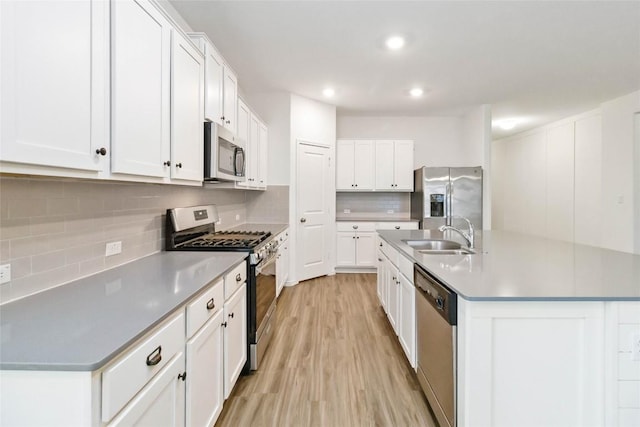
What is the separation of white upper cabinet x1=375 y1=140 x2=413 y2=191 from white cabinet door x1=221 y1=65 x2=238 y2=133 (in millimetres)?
3052

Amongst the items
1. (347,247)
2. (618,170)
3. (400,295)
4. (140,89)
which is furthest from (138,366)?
(618,170)

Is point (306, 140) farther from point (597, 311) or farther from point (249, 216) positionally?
point (597, 311)

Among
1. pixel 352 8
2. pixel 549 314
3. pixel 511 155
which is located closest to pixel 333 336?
pixel 549 314

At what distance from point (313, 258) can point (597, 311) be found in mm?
3754

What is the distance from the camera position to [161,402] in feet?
3.53

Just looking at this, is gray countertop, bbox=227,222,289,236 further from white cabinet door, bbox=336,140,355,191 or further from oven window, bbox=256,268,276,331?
white cabinet door, bbox=336,140,355,191

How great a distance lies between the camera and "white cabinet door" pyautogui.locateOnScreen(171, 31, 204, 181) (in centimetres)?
175

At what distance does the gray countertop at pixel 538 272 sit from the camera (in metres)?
1.28

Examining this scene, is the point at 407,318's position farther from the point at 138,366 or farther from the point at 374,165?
the point at 374,165

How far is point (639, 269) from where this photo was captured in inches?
65.0

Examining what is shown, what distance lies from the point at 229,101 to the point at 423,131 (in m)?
4.12

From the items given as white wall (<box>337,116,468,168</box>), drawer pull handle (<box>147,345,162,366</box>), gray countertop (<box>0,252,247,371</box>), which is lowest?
drawer pull handle (<box>147,345,162,366</box>)

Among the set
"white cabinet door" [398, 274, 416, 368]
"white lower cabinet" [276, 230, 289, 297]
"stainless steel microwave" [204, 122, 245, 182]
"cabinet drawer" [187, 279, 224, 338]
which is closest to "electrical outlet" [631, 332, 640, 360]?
"white cabinet door" [398, 274, 416, 368]

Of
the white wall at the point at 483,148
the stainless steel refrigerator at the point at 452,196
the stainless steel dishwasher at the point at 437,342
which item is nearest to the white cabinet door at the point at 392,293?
the stainless steel dishwasher at the point at 437,342
